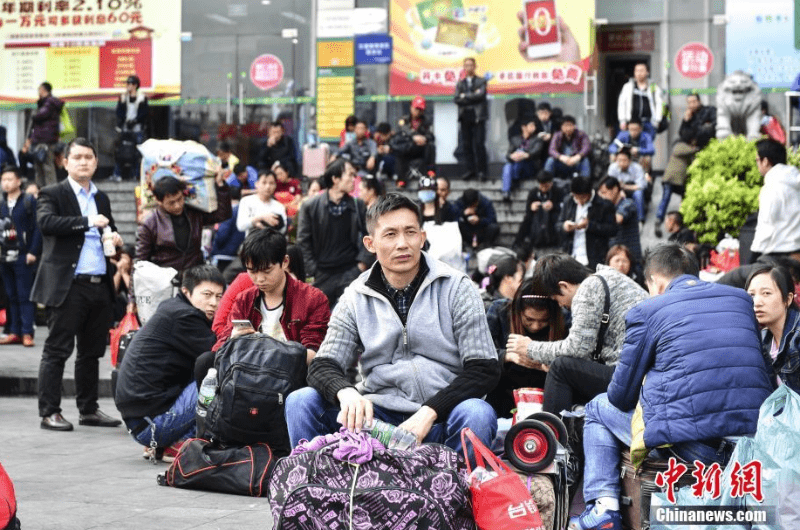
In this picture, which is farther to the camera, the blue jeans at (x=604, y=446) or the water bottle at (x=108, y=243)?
the water bottle at (x=108, y=243)

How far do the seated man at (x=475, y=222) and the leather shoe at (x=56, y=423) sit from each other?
7356mm

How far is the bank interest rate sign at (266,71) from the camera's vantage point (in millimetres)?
22078

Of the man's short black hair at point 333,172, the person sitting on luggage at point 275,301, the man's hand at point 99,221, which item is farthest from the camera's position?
the man's short black hair at point 333,172

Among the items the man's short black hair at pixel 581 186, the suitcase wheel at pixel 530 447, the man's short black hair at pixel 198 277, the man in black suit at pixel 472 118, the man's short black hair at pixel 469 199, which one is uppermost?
the man in black suit at pixel 472 118

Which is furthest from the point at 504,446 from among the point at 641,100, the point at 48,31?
the point at 48,31

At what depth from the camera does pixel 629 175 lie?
16.9 metres

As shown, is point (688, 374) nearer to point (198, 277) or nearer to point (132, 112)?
point (198, 277)

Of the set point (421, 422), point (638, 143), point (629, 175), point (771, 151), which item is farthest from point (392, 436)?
point (638, 143)

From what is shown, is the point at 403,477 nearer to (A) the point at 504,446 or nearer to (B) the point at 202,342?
(A) the point at 504,446

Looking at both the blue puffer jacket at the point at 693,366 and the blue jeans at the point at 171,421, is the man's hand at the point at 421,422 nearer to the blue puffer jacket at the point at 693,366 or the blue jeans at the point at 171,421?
the blue puffer jacket at the point at 693,366

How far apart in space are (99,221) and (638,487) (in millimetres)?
4381

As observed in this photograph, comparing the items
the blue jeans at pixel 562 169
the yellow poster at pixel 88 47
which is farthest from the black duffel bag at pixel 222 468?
the yellow poster at pixel 88 47

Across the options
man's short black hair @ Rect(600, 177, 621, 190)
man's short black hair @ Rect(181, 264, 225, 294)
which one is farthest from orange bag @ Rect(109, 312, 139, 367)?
man's short black hair @ Rect(600, 177, 621, 190)

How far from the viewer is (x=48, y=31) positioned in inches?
918
